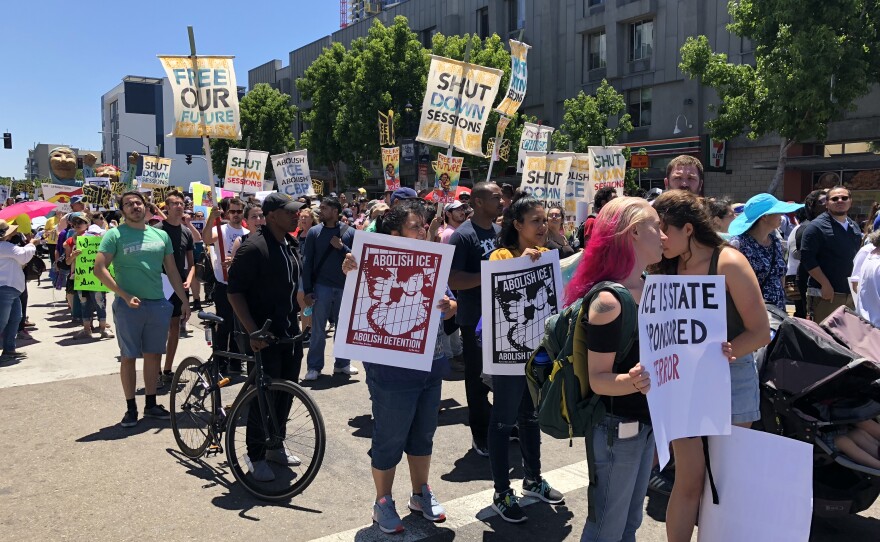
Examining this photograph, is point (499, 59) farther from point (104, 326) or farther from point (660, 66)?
point (104, 326)

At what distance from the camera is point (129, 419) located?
6.30 meters

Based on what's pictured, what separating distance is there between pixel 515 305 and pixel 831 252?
4.32m

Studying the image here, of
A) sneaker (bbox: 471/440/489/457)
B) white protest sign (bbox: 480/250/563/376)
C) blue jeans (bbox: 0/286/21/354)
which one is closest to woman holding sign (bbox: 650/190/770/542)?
white protest sign (bbox: 480/250/563/376)

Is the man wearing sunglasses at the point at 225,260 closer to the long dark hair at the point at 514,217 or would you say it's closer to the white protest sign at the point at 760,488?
the long dark hair at the point at 514,217

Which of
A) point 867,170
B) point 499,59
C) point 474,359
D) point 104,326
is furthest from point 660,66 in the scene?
point 474,359

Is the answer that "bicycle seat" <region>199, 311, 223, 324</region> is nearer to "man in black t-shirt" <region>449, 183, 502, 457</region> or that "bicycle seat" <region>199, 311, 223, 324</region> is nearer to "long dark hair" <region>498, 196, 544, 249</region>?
"man in black t-shirt" <region>449, 183, 502, 457</region>

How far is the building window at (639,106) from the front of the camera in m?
31.2

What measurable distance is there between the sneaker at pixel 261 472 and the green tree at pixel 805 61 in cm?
1913

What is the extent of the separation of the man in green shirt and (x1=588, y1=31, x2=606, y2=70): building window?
30.1 m

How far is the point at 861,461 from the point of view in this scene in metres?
3.83

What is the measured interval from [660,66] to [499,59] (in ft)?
23.9

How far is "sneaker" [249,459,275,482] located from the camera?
4.85 metres

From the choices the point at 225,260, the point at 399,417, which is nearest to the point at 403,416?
the point at 399,417

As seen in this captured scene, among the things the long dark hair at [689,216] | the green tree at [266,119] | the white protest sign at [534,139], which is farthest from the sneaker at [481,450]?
the green tree at [266,119]
